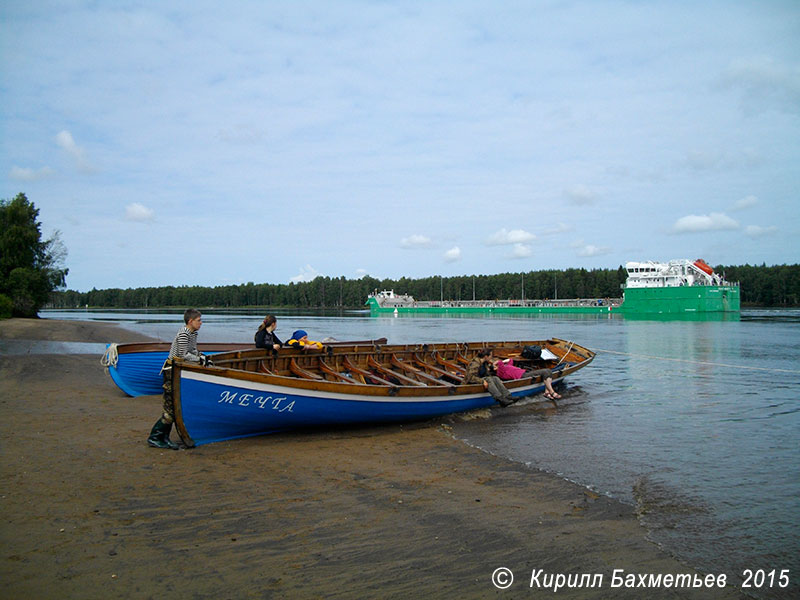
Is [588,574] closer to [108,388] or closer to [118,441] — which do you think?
[118,441]

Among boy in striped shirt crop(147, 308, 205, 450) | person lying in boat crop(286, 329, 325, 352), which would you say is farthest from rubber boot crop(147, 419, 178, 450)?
person lying in boat crop(286, 329, 325, 352)

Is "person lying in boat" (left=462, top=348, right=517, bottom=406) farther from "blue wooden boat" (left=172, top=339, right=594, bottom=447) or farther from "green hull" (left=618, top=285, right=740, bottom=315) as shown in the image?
"green hull" (left=618, top=285, right=740, bottom=315)

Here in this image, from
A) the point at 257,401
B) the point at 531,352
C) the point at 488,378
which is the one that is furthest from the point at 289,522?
the point at 531,352

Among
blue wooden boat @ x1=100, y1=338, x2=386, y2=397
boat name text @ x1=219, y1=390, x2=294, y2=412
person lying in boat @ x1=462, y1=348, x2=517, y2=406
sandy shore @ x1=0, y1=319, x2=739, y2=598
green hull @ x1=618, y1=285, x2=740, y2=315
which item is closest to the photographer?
sandy shore @ x1=0, y1=319, x2=739, y2=598

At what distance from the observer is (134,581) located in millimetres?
4273

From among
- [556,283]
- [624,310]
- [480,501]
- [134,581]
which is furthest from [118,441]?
[556,283]

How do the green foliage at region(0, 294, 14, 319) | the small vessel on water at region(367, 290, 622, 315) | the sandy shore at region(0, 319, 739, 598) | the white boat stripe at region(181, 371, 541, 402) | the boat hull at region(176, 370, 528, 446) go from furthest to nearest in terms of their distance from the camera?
1. the small vessel on water at region(367, 290, 622, 315)
2. the green foliage at region(0, 294, 14, 319)
3. the boat hull at region(176, 370, 528, 446)
4. the white boat stripe at region(181, 371, 541, 402)
5. the sandy shore at region(0, 319, 739, 598)

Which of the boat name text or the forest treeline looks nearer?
the boat name text

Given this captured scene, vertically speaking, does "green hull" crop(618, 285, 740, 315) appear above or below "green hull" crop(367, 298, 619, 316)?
above

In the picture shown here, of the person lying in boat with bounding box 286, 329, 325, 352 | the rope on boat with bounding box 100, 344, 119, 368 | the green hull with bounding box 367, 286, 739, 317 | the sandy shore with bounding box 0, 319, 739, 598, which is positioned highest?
the green hull with bounding box 367, 286, 739, 317

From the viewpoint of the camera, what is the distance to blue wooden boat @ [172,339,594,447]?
830 centimetres

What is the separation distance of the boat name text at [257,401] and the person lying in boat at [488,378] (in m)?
5.08

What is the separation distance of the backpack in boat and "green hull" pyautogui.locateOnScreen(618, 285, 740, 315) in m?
71.6

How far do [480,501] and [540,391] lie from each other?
9.08m
